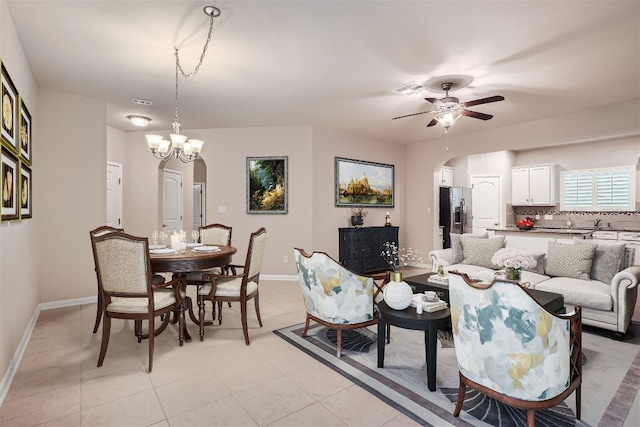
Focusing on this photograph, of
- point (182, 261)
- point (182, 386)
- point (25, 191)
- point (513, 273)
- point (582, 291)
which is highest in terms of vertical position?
point (25, 191)

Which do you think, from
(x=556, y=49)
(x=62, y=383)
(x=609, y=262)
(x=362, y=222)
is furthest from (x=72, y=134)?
(x=609, y=262)

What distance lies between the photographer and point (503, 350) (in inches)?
66.2

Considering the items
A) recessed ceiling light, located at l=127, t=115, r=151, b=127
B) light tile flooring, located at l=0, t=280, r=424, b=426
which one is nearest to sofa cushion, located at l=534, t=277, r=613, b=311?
light tile flooring, located at l=0, t=280, r=424, b=426

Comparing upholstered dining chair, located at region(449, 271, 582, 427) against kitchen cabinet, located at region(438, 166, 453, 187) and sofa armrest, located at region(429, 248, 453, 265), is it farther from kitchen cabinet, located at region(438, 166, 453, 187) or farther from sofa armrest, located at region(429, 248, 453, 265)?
kitchen cabinet, located at region(438, 166, 453, 187)

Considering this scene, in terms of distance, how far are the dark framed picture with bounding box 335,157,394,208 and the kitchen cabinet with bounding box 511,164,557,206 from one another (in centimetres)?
297

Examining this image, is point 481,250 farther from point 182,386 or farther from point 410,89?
point 182,386

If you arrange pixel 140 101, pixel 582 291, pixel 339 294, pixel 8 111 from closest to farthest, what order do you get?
1. pixel 8 111
2. pixel 339 294
3. pixel 582 291
4. pixel 140 101

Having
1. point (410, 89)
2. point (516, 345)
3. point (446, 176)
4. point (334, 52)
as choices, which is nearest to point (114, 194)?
point (334, 52)

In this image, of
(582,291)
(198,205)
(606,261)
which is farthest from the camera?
(198,205)

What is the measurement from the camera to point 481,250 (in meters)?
4.44

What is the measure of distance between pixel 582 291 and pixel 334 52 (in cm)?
333

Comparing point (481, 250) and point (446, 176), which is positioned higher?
point (446, 176)

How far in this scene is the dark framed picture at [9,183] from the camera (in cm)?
228

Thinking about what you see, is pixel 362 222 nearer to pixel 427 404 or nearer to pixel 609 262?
pixel 609 262
